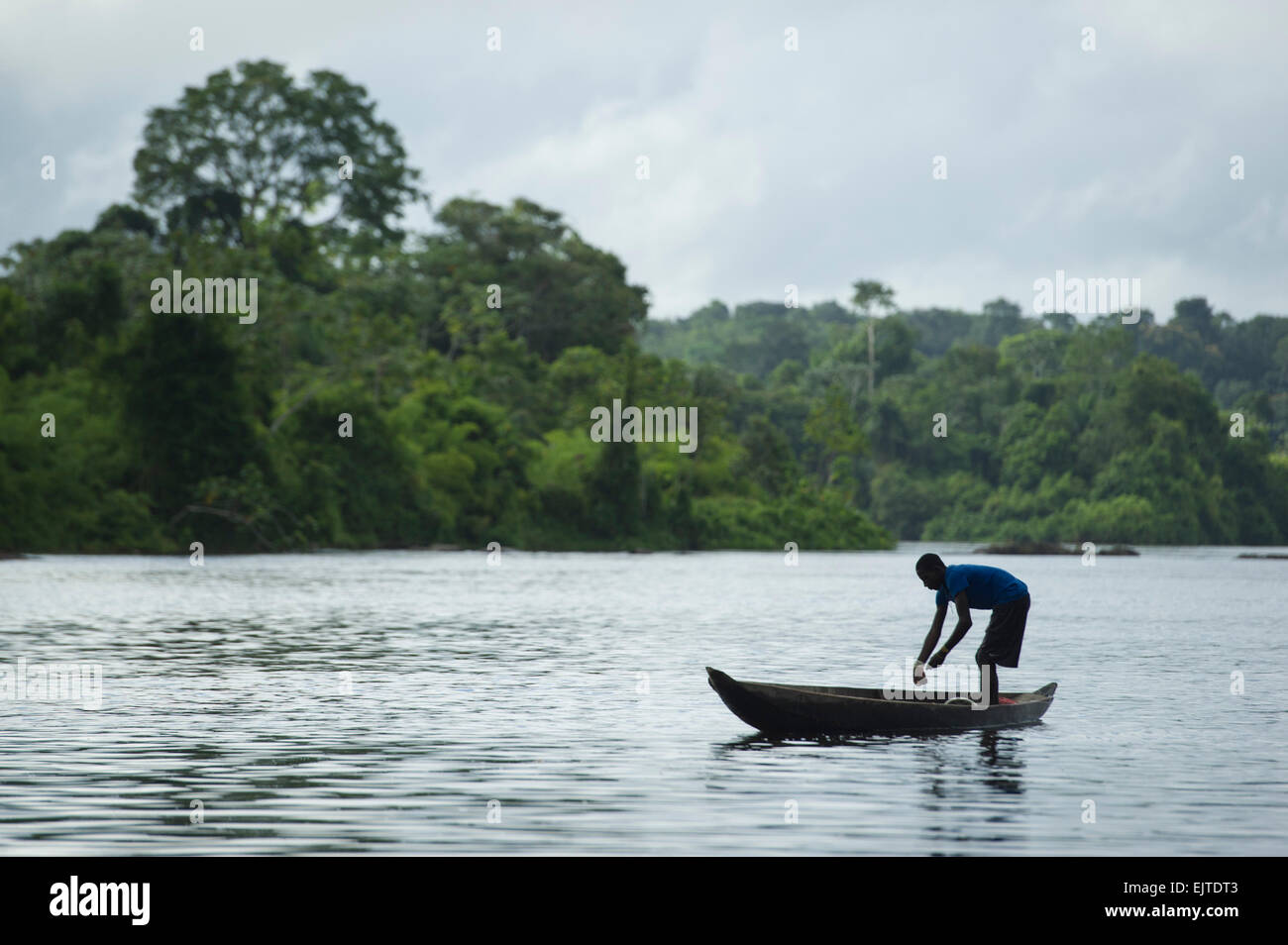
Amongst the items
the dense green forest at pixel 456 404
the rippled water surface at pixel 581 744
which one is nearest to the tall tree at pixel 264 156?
the dense green forest at pixel 456 404

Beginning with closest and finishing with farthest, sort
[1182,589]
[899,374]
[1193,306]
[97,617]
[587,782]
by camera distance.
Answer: [587,782]
[97,617]
[1182,589]
[899,374]
[1193,306]

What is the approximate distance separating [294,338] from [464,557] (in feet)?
56.5

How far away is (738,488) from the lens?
373 feet

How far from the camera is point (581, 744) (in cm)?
1745

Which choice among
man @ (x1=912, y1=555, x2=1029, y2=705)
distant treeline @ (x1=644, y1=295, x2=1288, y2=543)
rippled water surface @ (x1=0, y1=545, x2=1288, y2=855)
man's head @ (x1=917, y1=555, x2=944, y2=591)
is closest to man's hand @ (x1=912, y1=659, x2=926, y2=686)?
man @ (x1=912, y1=555, x2=1029, y2=705)

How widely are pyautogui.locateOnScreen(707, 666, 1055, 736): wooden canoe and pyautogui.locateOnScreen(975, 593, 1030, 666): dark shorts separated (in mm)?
566

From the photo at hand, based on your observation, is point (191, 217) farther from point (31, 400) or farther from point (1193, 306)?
point (1193, 306)

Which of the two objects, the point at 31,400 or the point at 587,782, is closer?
the point at 587,782

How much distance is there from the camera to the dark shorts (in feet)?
59.7

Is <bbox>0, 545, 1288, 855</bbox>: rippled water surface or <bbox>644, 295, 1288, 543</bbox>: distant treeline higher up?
<bbox>644, 295, 1288, 543</bbox>: distant treeline

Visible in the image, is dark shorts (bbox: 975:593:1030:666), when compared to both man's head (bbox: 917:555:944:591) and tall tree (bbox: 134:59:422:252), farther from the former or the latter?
tall tree (bbox: 134:59:422:252)

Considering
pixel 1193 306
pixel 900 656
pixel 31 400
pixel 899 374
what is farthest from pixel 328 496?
pixel 1193 306

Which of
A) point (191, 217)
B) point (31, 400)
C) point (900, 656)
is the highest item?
point (191, 217)

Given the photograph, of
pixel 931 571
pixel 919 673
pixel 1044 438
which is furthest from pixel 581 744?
pixel 1044 438
